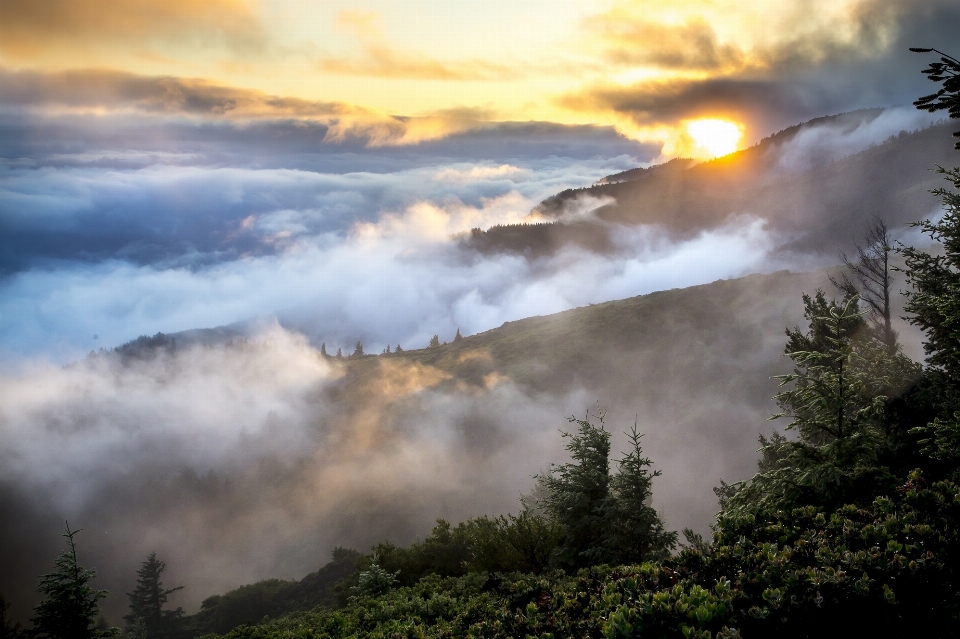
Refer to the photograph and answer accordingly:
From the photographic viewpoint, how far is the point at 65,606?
82.1ft

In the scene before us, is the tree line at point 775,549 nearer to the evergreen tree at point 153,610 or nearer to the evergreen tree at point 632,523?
the evergreen tree at point 632,523

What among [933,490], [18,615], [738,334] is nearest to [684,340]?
[738,334]

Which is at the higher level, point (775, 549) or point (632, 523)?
point (775, 549)

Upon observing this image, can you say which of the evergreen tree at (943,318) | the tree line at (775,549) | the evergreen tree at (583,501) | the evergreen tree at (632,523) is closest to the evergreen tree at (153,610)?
the tree line at (775,549)

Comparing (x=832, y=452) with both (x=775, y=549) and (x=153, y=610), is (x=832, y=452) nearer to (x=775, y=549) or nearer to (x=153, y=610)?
(x=775, y=549)

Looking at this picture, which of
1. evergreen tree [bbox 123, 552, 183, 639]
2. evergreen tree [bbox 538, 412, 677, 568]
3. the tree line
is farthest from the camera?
evergreen tree [bbox 123, 552, 183, 639]

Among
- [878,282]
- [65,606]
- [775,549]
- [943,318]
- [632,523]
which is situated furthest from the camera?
[878,282]

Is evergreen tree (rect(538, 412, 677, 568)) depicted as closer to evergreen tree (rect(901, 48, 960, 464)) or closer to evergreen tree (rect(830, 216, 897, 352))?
evergreen tree (rect(901, 48, 960, 464))

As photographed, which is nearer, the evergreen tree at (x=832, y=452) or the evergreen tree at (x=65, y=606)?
the evergreen tree at (x=832, y=452)

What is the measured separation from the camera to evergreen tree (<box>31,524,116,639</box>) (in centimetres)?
2477

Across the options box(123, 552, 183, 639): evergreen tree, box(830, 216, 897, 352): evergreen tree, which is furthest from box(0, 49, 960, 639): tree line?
box(123, 552, 183, 639): evergreen tree

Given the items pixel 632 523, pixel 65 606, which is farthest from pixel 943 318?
pixel 65 606

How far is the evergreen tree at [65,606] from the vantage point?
24766mm

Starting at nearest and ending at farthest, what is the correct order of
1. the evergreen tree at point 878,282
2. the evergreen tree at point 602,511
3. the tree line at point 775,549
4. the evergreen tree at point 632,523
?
the tree line at point 775,549 < the evergreen tree at point 632,523 < the evergreen tree at point 602,511 < the evergreen tree at point 878,282
